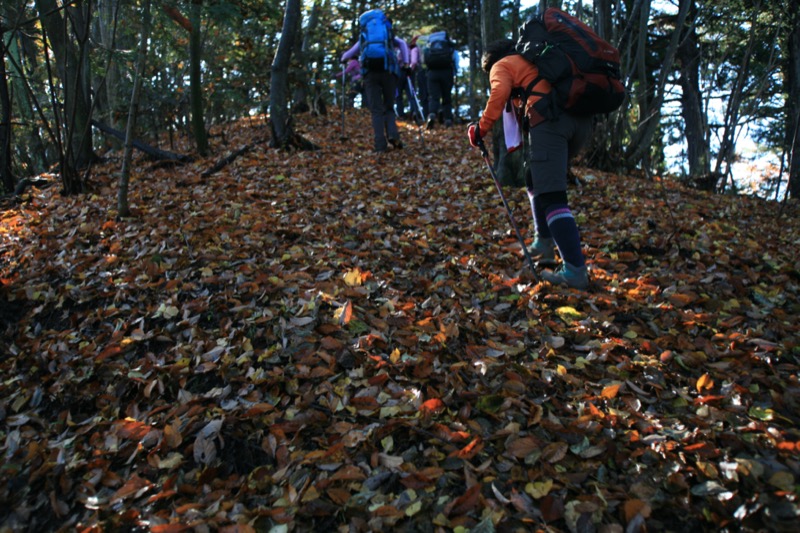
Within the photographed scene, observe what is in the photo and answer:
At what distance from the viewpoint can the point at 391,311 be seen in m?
3.51

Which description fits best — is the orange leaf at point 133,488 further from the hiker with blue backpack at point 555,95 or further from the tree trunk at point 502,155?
the tree trunk at point 502,155

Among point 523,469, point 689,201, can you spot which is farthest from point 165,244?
point 689,201

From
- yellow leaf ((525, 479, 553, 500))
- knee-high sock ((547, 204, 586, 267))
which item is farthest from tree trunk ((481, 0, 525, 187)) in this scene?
yellow leaf ((525, 479, 553, 500))

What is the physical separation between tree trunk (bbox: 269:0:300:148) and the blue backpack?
43.1 inches

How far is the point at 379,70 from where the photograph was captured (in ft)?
25.8

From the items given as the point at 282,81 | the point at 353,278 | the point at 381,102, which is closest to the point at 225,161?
the point at 282,81

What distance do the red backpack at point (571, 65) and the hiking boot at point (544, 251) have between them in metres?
1.11

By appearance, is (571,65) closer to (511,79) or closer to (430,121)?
(511,79)

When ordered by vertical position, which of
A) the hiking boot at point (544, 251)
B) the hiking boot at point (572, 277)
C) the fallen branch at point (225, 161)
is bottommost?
the hiking boot at point (572, 277)

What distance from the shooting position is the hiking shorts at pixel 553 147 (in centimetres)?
369

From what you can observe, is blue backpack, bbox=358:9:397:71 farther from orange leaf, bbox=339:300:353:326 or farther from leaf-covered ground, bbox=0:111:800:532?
orange leaf, bbox=339:300:353:326

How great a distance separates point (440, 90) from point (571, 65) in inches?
328

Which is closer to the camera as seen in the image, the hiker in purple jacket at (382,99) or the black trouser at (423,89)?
the hiker in purple jacket at (382,99)

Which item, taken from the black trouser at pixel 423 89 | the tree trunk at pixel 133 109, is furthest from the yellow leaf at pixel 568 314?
the black trouser at pixel 423 89
